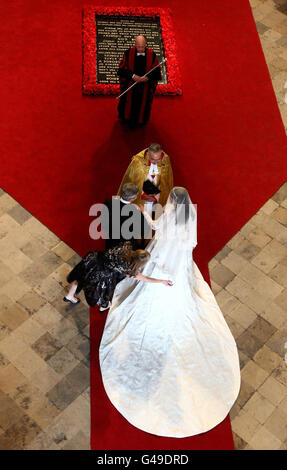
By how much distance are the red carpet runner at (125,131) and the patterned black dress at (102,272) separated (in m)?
0.67

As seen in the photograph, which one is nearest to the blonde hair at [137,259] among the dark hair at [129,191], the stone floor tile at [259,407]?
the dark hair at [129,191]

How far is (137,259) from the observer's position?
4.42 m

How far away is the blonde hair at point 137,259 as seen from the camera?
4.39 meters

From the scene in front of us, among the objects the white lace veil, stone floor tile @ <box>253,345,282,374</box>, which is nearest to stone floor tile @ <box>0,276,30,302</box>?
the white lace veil

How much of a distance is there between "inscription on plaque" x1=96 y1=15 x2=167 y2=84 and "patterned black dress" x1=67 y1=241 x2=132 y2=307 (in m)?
3.72

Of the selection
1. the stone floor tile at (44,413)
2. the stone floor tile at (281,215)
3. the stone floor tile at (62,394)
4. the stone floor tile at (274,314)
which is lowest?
the stone floor tile at (44,413)

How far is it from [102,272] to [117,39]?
469 cm

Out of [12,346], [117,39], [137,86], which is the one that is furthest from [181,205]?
[117,39]

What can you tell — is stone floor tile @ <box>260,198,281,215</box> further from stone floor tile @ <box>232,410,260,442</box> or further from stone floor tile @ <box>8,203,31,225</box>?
stone floor tile @ <box>8,203,31,225</box>

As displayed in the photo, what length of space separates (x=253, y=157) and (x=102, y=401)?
13.8ft

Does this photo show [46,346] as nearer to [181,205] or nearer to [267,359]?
[181,205]

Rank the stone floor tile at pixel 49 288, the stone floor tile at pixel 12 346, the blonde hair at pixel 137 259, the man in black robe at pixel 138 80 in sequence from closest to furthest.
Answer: the blonde hair at pixel 137 259 → the stone floor tile at pixel 12 346 → the stone floor tile at pixel 49 288 → the man in black robe at pixel 138 80

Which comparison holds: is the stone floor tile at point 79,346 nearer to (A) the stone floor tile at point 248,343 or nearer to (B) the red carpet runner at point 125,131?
(B) the red carpet runner at point 125,131
